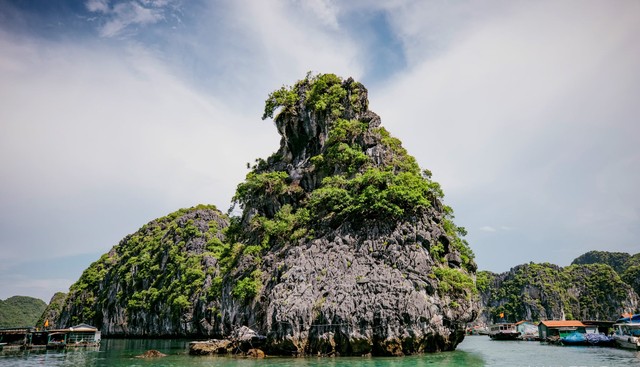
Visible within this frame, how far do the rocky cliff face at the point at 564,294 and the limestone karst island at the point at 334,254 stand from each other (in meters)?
64.6

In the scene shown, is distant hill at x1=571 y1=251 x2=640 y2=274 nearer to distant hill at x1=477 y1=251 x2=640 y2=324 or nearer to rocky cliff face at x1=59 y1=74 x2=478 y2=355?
distant hill at x1=477 y1=251 x2=640 y2=324

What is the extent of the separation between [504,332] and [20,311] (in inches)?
5778

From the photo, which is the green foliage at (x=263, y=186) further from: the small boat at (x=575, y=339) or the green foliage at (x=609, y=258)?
the green foliage at (x=609, y=258)

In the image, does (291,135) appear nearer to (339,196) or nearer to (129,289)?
(339,196)

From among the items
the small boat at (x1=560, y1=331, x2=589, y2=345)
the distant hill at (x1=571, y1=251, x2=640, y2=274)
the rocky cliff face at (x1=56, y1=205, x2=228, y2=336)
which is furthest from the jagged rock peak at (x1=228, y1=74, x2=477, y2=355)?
the distant hill at (x1=571, y1=251, x2=640, y2=274)

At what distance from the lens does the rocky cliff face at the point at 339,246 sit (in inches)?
1012

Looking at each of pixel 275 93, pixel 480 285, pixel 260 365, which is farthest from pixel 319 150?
pixel 260 365

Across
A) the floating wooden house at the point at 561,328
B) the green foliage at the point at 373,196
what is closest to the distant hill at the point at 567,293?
the floating wooden house at the point at 561,328

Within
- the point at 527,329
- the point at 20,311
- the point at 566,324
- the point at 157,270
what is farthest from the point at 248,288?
the point at 20,311

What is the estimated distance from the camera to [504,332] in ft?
177

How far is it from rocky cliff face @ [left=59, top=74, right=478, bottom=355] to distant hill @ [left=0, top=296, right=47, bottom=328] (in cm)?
10460

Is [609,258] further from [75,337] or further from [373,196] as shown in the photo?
[75,337]

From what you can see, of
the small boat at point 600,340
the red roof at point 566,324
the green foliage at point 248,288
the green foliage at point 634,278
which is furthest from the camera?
the green foliage at point 634,278

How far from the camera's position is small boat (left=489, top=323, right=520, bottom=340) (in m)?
52.6
